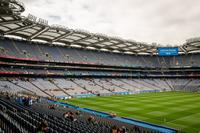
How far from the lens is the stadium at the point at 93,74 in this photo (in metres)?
36.6

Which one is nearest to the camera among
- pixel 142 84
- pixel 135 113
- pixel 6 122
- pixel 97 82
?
pixel 6 122

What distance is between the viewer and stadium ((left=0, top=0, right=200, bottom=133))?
36.6 metres

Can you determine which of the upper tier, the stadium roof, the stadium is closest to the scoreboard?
the stadium

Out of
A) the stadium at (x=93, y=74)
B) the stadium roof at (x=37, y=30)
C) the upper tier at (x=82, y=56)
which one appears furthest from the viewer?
the upper tier at (x=82, y=56)

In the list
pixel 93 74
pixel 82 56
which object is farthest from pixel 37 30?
pixel 93 74

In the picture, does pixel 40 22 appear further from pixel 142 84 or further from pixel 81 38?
pixel 142 84

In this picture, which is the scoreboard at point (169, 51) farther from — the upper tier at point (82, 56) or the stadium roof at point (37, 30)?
the upper tier at point (82, 56)

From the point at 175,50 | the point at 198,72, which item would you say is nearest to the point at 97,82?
the point at 175,50

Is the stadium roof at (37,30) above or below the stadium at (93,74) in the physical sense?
above

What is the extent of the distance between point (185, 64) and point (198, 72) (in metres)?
6.62

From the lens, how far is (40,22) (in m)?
51.9

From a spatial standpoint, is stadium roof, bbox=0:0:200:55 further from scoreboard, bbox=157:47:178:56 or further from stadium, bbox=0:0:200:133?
scoreboard, bbox=157:47:178:56

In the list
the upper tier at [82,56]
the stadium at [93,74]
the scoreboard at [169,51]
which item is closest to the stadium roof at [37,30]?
the stadium at [93,74]

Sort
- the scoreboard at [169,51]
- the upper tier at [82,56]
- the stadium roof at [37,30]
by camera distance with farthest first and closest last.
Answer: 1. the scoreboard at [169,51]
2. the upper tier at [82,56]
3. the stadium roof at [37,30]
